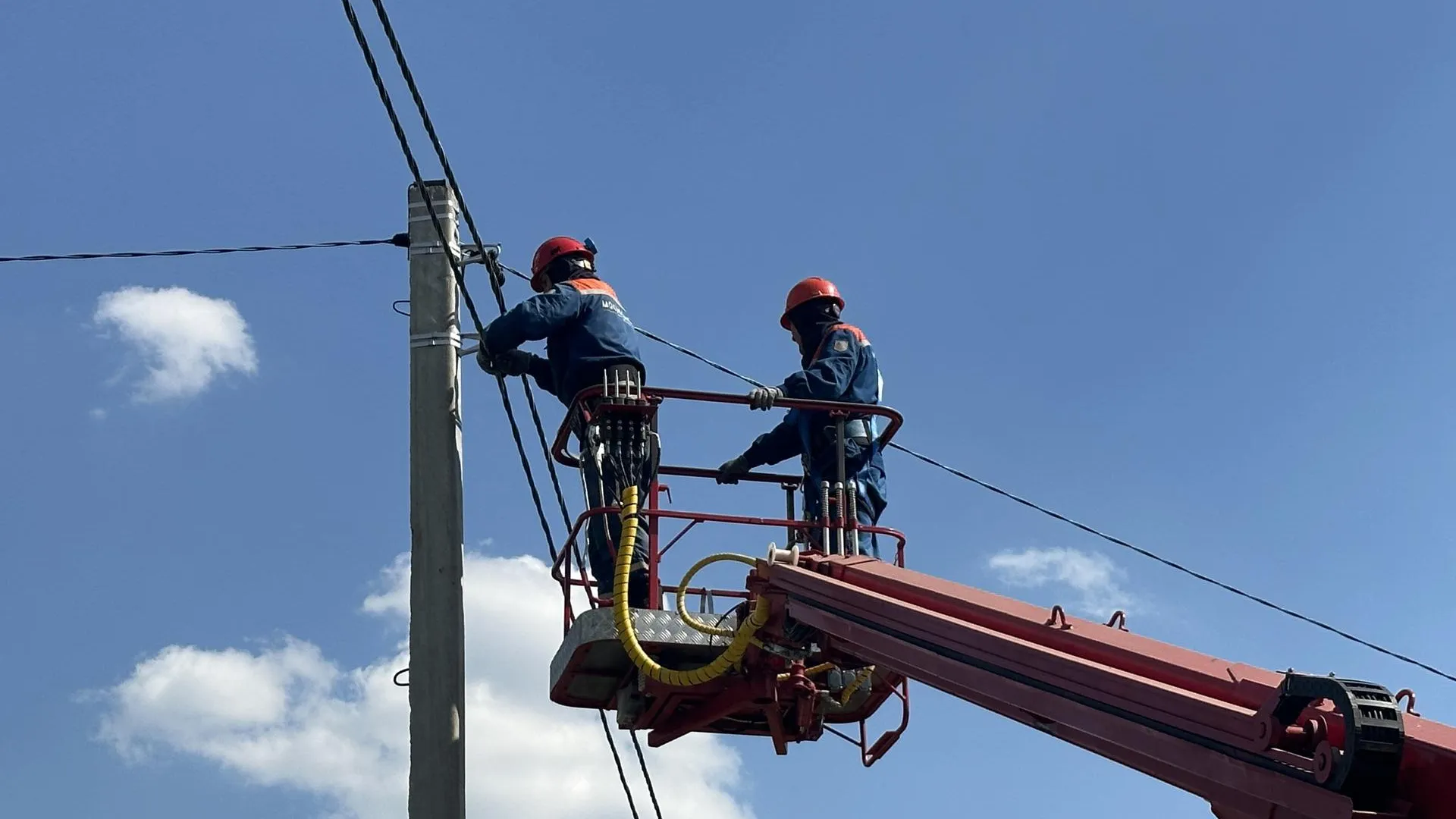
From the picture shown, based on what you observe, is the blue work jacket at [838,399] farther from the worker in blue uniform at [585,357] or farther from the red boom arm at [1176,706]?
the red boom arm at [1176,706]

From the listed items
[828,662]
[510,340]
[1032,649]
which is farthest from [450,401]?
[1032,649]

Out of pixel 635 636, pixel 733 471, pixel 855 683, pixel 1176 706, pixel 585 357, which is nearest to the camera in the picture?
pixel 1176 706

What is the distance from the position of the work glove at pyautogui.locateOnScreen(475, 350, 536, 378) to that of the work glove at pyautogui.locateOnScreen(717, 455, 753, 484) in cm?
159

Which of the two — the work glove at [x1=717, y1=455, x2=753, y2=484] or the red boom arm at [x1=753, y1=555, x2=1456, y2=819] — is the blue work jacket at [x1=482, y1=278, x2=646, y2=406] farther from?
the red boom arm at [x1=753, y1=555, x2=1456, y2=819]

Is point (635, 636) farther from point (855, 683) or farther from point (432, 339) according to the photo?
point (432, 339)

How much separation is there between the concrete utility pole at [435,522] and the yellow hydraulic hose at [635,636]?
85 centimetres

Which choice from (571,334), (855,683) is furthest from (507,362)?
(855,683)

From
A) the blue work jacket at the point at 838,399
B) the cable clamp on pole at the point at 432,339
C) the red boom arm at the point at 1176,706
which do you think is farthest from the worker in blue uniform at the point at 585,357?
the red boom arm at the point at 1176,706

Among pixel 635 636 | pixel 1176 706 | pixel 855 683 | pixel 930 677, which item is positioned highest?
pixel 635 636

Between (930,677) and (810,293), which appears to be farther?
(810,293)

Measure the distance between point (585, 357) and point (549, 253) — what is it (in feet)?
3.39

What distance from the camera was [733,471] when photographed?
35.8 ft

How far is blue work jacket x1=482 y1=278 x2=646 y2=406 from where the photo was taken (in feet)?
31.6

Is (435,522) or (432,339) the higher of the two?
(432,339)
